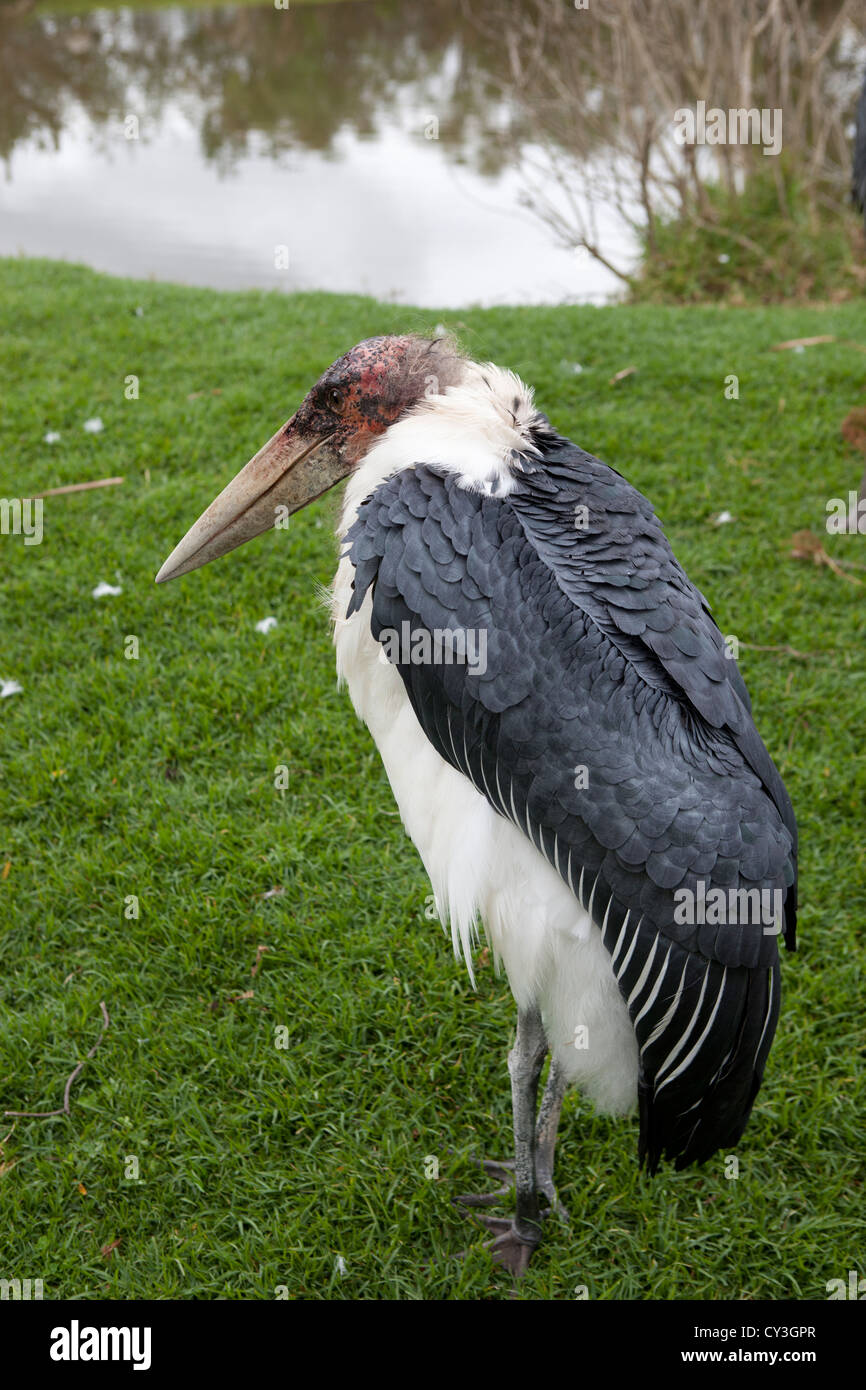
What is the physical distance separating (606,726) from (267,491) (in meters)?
0.91

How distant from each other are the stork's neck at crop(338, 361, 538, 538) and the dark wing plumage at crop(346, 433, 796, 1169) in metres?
0.04

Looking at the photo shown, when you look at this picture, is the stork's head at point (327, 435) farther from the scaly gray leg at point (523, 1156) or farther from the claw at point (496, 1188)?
the claw at point (496, 1188)

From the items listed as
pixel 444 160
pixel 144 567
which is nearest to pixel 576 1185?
pixel 144 567

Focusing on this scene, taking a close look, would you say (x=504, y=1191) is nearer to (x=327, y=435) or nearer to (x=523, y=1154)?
(x=523, y=1154)

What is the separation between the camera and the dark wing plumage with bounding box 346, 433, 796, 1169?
5.67 ft

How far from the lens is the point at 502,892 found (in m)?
1.92

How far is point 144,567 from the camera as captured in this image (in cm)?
412

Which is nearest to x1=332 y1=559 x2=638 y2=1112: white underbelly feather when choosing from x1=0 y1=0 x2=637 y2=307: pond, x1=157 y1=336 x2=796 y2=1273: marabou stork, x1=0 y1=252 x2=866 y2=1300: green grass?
x1=157 y1=336 x2=796 y2=1273: marabou stork

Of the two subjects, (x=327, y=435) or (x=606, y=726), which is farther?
(x=327, y=435)

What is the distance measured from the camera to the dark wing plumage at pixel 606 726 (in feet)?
5.67

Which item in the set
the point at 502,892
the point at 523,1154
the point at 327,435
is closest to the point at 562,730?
the point at 502,892

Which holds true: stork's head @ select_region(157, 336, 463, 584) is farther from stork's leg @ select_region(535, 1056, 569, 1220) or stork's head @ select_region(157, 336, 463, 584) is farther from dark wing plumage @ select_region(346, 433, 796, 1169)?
stork's leg @ select_region(535, 1056, 569, 1220)

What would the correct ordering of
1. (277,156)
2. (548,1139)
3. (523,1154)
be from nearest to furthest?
(523,1154) → (548,1139) → (277,156)

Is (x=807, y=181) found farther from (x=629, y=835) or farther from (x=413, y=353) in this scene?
(x=629, y=835)
